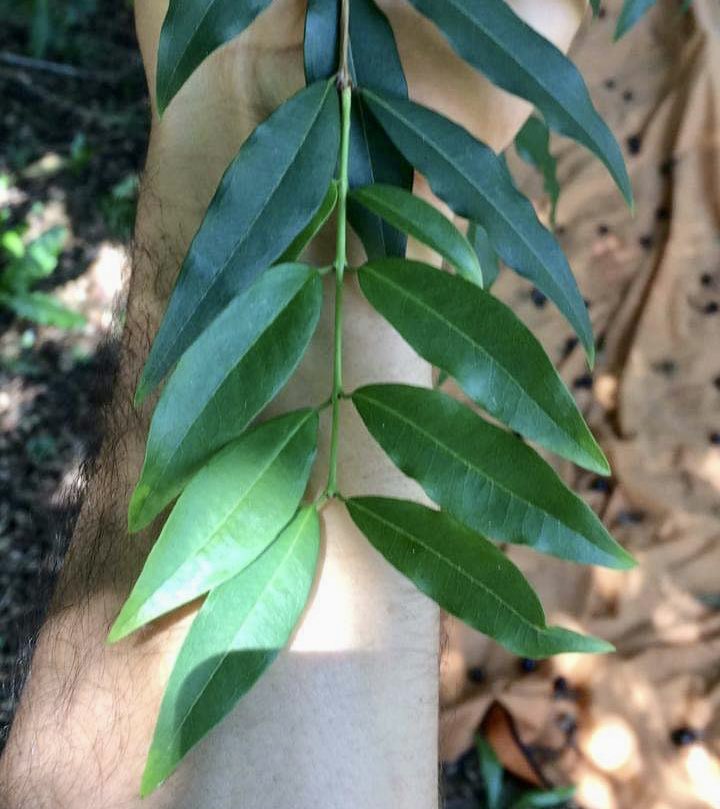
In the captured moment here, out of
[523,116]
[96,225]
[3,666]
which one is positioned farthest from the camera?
[96,225]

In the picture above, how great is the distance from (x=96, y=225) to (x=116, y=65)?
1.56 feet

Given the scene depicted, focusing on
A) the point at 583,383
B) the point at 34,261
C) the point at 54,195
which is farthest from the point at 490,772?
the point at 54,195

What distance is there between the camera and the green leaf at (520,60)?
0.51 metres

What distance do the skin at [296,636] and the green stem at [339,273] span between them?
44mm

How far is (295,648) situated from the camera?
536 mm

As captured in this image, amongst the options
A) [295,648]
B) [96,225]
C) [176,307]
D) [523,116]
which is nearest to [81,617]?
[295,648]

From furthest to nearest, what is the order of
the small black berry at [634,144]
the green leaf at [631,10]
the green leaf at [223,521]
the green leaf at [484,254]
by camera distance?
1. the small black berry at [634,144]
2. the green leaf at [484,254]
3. the green leaf at [631,10]
4. the green leaf at [223,521]

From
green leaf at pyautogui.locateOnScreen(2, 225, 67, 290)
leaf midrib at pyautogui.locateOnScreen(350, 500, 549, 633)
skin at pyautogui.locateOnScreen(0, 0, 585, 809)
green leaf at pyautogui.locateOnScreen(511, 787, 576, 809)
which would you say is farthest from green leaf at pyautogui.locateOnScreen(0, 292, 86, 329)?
leaf midrib at pyautogui.locateOnScreen(350, 500, 549, 633)

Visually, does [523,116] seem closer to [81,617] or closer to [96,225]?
[81,617]

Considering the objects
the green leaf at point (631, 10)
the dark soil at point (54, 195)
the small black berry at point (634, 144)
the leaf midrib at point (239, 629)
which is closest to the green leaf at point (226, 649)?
the leaf midrib at point (239, 629)

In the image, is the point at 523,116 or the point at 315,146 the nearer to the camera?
the point at 315,146

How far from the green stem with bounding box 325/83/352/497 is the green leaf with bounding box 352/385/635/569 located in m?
0.05

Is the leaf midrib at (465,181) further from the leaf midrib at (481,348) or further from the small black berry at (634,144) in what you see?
the small black berry at (634,144)

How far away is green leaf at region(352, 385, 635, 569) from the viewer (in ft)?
1.35
